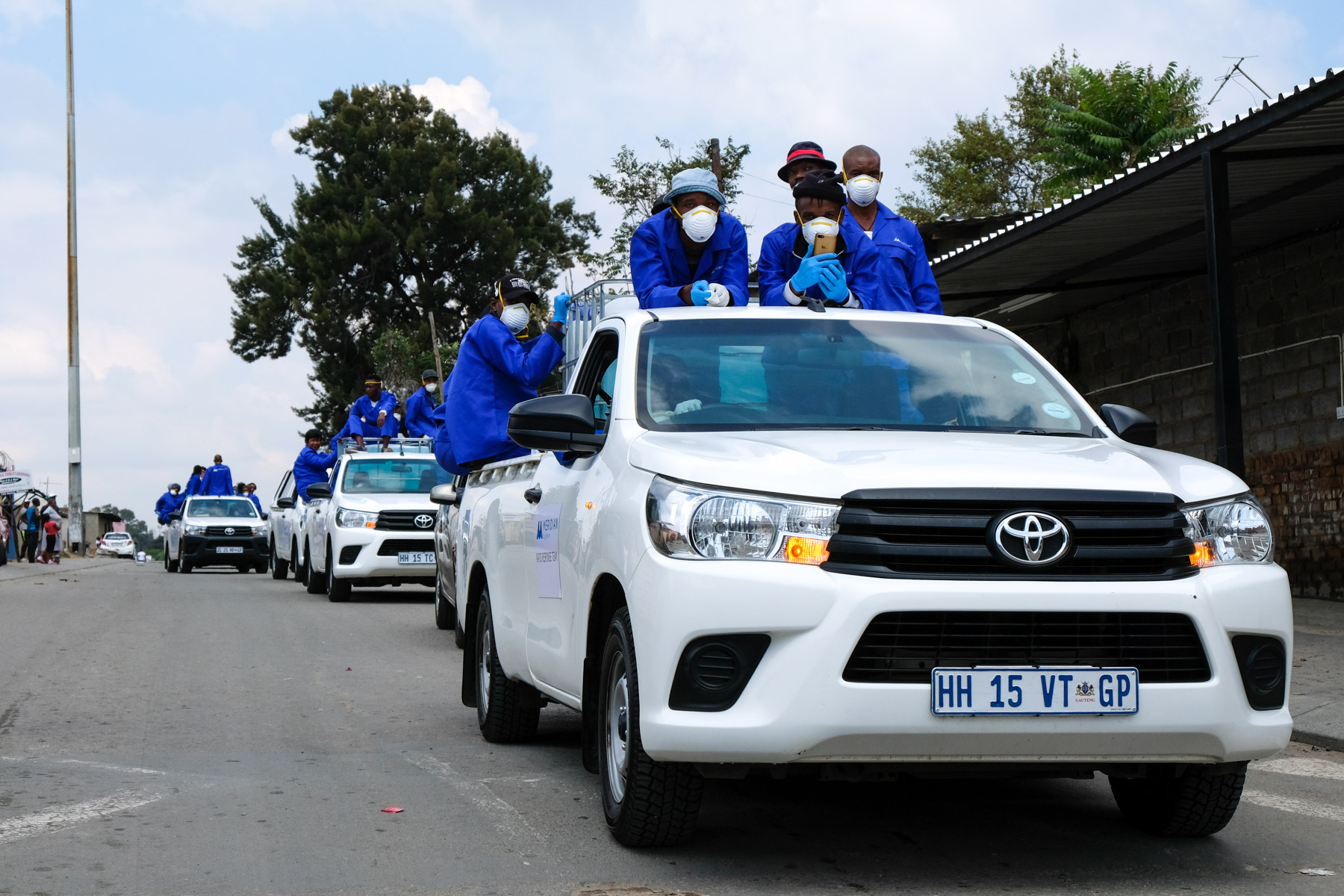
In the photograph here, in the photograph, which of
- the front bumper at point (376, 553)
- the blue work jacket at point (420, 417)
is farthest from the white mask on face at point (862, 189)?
the blue work jacket at point (420, 417)

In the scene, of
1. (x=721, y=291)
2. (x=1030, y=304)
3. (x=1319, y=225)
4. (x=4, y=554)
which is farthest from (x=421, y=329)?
(x=721, y=291)

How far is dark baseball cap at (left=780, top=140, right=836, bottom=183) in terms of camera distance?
8719mm

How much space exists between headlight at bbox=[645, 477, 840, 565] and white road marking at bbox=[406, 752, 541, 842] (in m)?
1.27

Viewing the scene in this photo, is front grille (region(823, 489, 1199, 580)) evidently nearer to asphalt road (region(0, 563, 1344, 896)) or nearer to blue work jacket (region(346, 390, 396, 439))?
asphalt road (region(0, 563, 1344, 896))

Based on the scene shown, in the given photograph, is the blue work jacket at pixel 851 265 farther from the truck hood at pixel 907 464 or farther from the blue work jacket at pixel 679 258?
the truck hood at pixel 907 464

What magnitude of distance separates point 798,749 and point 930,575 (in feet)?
1.85

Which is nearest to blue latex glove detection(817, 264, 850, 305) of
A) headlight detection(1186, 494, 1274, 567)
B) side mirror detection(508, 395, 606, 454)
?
side mirror detection(508, 395, 606, 454)

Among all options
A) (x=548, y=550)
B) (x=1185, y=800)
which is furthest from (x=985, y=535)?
(x=548, y=550)

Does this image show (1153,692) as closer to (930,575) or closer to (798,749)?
(930,575)

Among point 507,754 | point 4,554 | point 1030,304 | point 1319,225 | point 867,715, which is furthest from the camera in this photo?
point 4,554

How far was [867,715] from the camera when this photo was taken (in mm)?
4348

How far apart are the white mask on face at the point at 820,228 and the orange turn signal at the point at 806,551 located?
11.0 ft

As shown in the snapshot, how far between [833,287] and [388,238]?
45271 millimetres

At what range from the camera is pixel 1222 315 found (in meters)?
12.1
